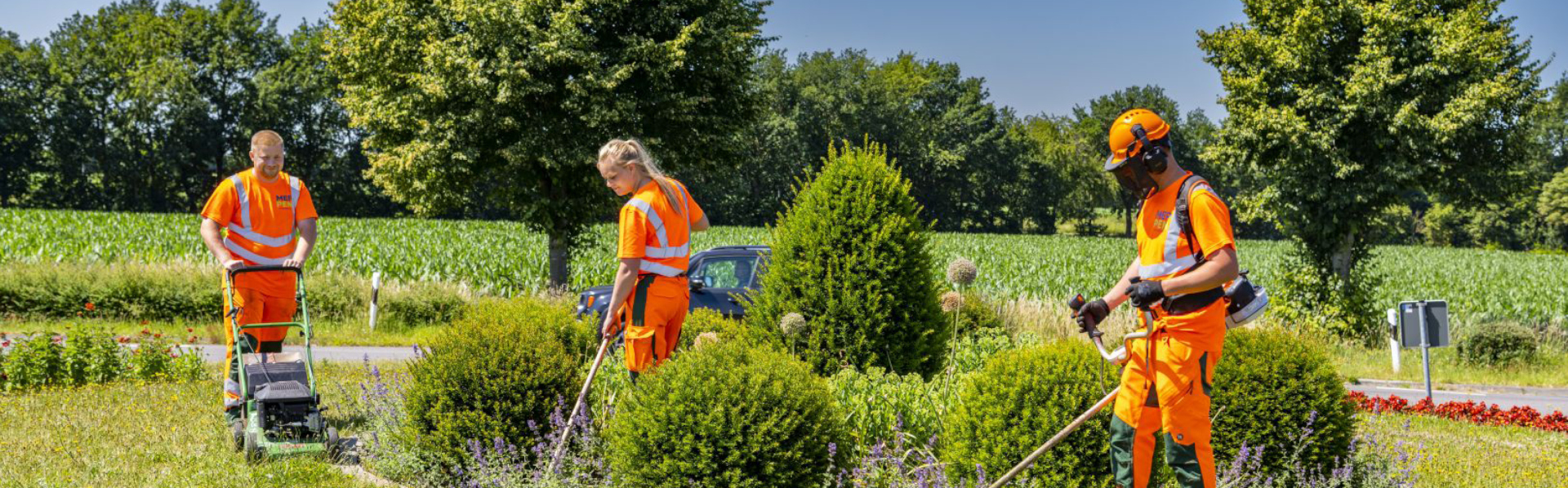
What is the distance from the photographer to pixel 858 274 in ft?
23.1

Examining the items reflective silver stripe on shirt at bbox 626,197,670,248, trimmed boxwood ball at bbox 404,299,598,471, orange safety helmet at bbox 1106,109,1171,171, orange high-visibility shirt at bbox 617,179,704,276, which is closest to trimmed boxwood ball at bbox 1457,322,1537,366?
orange safety helmet at bbox 1106,109,1171,171

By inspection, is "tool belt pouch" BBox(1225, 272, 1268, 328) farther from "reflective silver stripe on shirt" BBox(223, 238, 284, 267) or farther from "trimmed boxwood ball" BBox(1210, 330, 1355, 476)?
"reflective silver stripe on shirt" BBox(223, 238, 284, 267)

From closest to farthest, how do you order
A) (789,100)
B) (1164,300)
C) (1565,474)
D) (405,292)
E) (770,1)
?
(1164,300), (1565,474), (405,292), (770,1), (789,100)

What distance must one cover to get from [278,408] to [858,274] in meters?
3.74

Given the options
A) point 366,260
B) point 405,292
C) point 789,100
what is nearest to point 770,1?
point 405,292

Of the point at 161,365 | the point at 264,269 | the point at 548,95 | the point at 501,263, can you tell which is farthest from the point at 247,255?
the point at 501,263

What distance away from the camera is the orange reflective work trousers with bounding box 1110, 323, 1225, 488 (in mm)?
4164

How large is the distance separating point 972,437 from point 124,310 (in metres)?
15.9

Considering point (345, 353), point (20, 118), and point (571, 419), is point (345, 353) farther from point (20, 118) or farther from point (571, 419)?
point (20, 118)

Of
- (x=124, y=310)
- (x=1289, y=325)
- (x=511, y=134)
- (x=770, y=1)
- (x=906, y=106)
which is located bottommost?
(x=1289, y=325)

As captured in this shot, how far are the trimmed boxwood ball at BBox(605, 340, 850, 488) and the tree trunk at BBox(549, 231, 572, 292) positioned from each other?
14.2 m

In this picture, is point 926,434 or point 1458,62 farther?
point 1458,62

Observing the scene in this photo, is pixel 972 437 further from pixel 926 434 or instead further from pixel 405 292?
pixel 405 292

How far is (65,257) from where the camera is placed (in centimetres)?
1998
